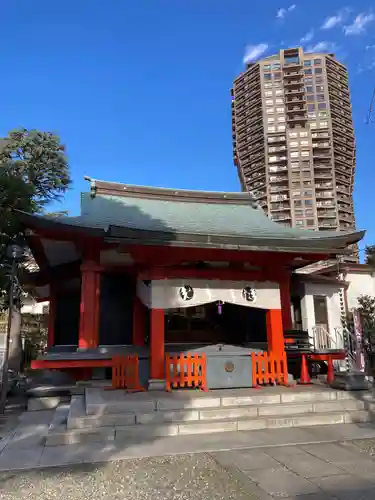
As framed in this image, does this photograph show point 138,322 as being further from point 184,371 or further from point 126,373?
point 184,371

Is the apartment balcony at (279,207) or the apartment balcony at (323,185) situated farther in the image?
the apartment balcony at (279,207)

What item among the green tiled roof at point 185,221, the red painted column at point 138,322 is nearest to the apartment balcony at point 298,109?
the green tiled roof at point 185,221

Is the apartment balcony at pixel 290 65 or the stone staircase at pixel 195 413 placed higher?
the apartment balcony at pixel 290 65

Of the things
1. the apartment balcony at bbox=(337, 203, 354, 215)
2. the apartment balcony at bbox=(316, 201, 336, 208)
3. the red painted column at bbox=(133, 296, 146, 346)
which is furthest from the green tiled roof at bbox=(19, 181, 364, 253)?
the apartment balcony at bbox=(337, 203, 354, 215)

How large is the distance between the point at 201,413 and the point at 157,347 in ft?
7.76

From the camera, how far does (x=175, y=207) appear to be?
13.6 metres

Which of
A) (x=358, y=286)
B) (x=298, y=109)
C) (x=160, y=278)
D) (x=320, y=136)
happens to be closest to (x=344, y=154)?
(x=320, y=136)

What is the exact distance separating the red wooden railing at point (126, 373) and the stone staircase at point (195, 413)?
0.40m

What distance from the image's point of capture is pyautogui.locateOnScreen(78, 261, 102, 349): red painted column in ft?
33.4

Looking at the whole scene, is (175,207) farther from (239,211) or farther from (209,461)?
(209,461)

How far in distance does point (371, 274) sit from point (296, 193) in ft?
193

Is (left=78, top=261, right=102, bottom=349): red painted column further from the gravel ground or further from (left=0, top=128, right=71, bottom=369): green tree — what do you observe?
(left=0, top=128, right=71, bottom=369): green tree

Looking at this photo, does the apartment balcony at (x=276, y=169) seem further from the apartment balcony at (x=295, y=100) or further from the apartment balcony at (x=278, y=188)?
the apartment balcony at (x=295, y=100)

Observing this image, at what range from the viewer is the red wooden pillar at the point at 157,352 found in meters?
8.90
